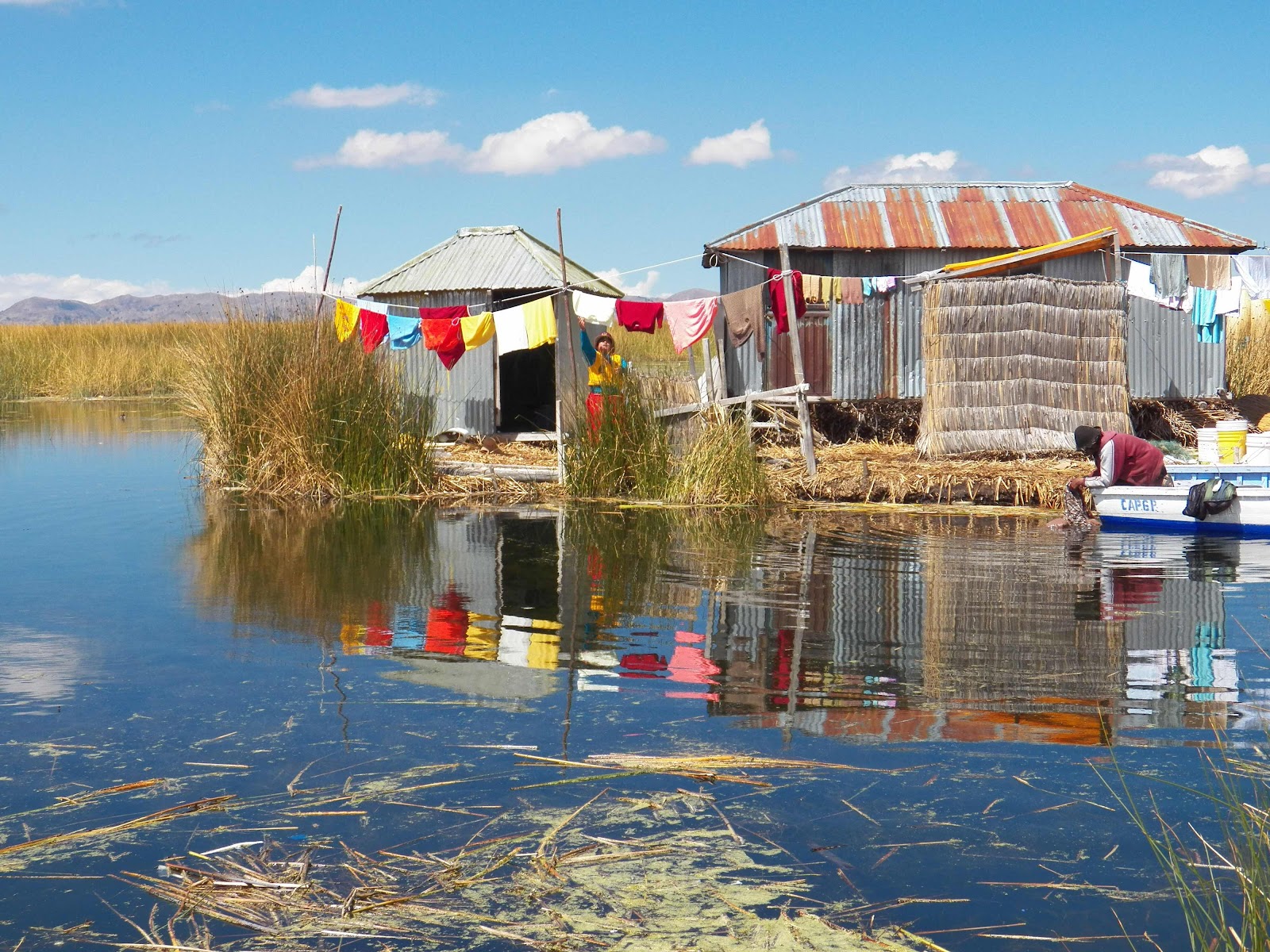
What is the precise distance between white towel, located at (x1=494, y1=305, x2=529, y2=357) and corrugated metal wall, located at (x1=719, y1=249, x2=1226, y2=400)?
4.19 m

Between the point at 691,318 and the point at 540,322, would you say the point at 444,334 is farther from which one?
the point at 691,318

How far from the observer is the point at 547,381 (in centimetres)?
2442

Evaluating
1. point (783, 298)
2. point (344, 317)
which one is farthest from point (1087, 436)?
point (344, 317)

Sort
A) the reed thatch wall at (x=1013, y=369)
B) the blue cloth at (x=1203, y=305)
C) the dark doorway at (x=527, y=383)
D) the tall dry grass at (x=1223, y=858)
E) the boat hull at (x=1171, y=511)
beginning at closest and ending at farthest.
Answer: the tall dry grass at (x=1223, y=858), the boat hull at (x=1171, y=511), the reed thatch wall at (x=1013, y=369), the blue cloth at (x=1203, y=305), the dark doorway at (x=527, y=383)

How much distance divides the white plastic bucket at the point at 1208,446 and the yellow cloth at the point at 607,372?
249 inches

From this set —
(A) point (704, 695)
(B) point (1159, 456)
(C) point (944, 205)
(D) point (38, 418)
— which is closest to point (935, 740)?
(A) point (704, 695)

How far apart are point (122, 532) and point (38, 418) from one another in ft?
61.8

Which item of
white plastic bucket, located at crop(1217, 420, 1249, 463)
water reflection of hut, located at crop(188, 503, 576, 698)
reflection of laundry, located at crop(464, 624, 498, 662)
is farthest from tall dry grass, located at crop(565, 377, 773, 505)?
reflection of laundry, located at crop(464, 624, 498, 662)

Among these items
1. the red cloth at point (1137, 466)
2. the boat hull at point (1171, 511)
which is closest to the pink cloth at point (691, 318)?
the red cloth at point (1137, 466)

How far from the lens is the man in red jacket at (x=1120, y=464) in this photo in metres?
13.2

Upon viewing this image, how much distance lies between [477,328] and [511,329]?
44 cm

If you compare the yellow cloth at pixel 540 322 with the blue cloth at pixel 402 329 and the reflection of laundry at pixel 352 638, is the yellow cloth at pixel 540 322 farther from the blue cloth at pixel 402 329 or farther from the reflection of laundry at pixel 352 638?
the reflection of laundry at pixel 352 638

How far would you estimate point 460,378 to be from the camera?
19781 mm

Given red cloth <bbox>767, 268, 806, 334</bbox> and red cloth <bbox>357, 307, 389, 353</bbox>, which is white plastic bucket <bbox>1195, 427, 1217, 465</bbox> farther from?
red cloth <bbox>357, 307, 389, 353</bbox>
